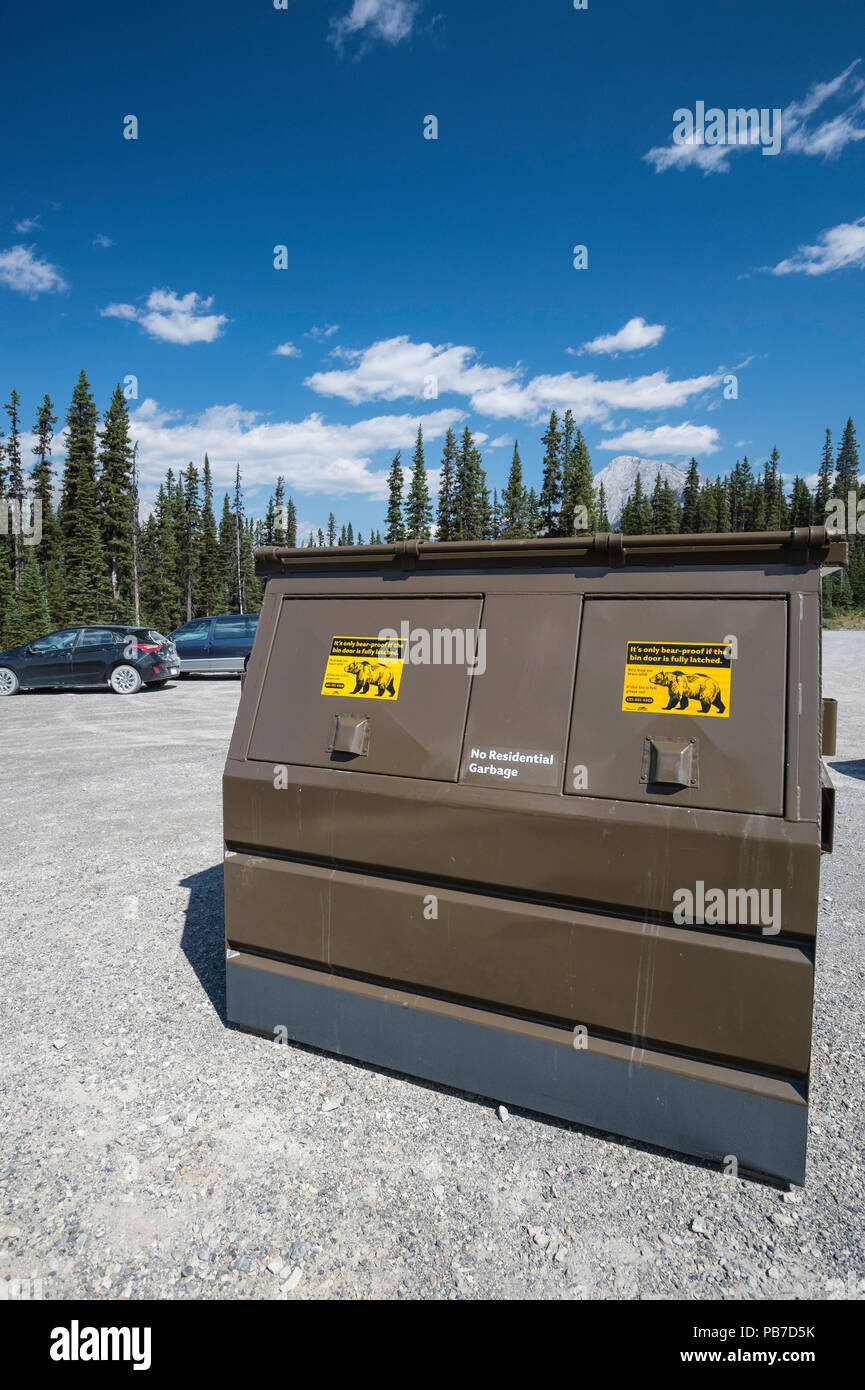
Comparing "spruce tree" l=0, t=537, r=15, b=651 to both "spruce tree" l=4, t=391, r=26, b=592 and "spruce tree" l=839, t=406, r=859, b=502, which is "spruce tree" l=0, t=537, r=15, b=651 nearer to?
"spruce tree" l=4, t=391, r=26, b=592

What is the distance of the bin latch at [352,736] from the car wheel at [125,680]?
16.7 m

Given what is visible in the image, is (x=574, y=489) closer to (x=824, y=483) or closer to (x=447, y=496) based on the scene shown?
(x=447, y=496)

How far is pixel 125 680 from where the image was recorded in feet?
60.5

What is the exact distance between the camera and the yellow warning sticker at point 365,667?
11.0ft

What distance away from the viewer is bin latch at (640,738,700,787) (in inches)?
106

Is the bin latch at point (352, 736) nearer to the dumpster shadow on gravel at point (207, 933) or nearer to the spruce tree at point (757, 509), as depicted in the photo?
the dumpster shadow on gravel at point (207, 933)

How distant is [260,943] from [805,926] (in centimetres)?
241

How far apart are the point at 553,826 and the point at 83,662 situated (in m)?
18.0

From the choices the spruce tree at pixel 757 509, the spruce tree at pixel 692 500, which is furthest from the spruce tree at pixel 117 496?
the spruce tree at pixel 757 509

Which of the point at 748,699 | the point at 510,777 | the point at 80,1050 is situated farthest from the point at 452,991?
the point at 80,1050

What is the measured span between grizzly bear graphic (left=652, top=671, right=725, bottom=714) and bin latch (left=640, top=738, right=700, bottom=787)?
151 millimetres

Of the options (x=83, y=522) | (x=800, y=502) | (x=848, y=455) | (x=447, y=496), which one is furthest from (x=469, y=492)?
(x=848, y=455)

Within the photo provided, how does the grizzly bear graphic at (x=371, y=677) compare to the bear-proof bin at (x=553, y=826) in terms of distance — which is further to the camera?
the grizzly bear graphic at (x=371, y=677)

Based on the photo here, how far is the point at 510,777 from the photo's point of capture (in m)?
2.99
